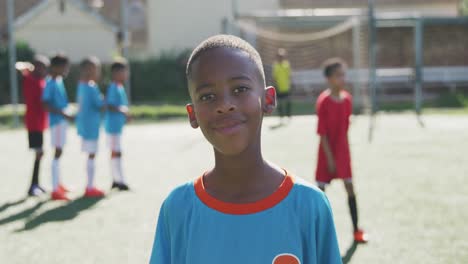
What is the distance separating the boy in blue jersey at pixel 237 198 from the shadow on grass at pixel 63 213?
4929 mm

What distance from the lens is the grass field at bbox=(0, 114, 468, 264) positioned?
18.8ft

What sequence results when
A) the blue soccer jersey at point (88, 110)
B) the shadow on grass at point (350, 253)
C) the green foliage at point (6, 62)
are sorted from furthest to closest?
the green foliage at point (6, 62), the blue soccer jersey at point (88, 110), the shadow on grass at point (350, 253)

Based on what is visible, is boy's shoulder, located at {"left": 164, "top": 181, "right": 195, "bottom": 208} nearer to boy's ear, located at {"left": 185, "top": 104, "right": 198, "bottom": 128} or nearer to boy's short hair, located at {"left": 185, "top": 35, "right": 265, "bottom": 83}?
boy's ear, located at {"left": 185, "top": 104, "right": 198, "bottom": 128}

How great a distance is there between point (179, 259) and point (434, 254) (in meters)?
3.66

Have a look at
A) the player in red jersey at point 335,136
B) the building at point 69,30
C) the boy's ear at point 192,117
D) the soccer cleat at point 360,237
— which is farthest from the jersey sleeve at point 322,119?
the building at point 69,30

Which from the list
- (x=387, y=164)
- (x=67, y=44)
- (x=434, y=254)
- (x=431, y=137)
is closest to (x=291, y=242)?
(x=434, y=254)

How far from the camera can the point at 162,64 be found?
1259 inches

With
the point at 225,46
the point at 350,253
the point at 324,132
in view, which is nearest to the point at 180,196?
the point at 225,46

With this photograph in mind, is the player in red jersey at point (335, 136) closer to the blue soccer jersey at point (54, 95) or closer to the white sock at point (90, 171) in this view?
the white sock at point (90, 171)

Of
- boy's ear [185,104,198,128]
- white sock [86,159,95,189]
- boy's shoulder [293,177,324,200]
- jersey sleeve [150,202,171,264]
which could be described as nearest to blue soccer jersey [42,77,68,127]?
white sock [86,159,95,189]

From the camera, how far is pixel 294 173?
989 cm

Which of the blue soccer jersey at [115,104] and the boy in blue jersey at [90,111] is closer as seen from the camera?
the boy in blue jersey at [90,111]

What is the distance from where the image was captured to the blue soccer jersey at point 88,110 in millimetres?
8461

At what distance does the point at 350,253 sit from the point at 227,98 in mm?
3688
